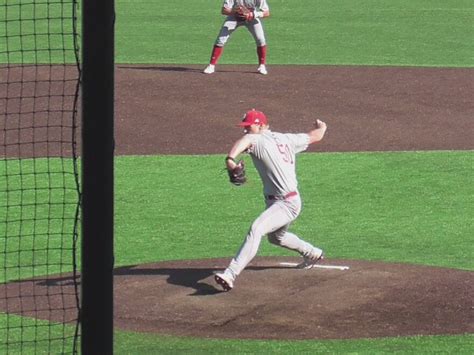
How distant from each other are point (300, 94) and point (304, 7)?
1169cm

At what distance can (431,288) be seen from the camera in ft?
36.3

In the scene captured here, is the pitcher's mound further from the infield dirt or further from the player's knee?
the player's knee

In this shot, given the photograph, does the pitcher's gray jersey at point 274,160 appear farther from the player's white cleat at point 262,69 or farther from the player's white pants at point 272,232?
the player's white cleat at point 262,69

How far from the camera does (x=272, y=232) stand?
1124cm

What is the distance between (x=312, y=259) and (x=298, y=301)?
1018mm

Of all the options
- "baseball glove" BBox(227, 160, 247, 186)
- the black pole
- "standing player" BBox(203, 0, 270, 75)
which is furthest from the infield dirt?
the black pole

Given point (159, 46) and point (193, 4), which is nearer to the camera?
point (159, 46)

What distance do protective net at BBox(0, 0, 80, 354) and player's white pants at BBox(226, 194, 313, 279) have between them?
4.54ft

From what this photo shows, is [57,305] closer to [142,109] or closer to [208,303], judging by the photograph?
[208,303]

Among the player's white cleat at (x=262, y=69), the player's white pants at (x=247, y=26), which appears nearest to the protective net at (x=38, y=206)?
the player's white pants at (x=247, y=26)

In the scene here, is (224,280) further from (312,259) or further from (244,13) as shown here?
(244,13)

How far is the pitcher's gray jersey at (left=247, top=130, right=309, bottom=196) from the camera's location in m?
11.0

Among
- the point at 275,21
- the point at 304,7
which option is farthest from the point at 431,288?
the point at 304,7

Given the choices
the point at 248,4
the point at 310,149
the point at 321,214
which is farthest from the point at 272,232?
the point at 248,4
